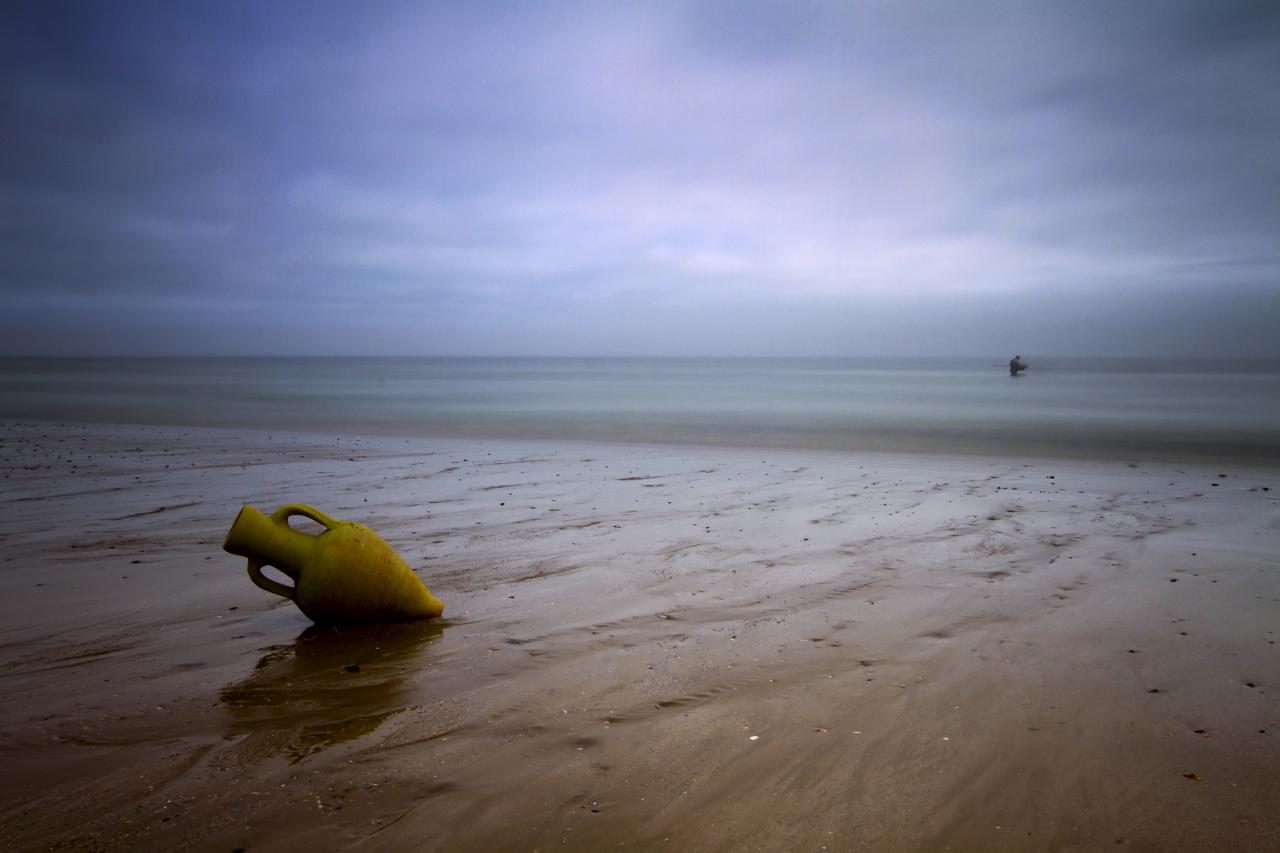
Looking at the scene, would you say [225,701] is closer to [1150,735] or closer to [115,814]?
[115,814]

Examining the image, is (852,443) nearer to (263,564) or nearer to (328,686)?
(263,564)

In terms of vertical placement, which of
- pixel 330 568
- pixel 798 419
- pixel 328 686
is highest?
pixel 330 568

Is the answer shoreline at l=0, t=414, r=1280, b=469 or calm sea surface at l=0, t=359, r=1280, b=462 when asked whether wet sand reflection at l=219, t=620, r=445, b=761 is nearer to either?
shoreline at l=0, t=414, r=1280, b=469

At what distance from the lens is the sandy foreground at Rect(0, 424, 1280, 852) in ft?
9.31

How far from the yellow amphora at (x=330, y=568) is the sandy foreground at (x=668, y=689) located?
0.60ft

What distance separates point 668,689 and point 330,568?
7.52ft

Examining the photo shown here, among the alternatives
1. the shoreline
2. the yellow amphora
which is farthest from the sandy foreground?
the shoreline

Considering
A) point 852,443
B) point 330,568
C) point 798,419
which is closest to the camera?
point 330,568

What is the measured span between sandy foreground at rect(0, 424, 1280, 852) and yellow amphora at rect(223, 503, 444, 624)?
18 centimetres

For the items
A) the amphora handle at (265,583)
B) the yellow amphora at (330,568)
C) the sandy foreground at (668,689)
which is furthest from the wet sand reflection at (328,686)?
the amphora handle at (265,583)

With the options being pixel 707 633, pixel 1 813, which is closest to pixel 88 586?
pixel 1 813

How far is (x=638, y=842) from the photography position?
8.84 ft

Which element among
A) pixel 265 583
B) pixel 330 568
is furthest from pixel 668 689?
pixel 265 583

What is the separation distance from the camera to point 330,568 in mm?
4797
